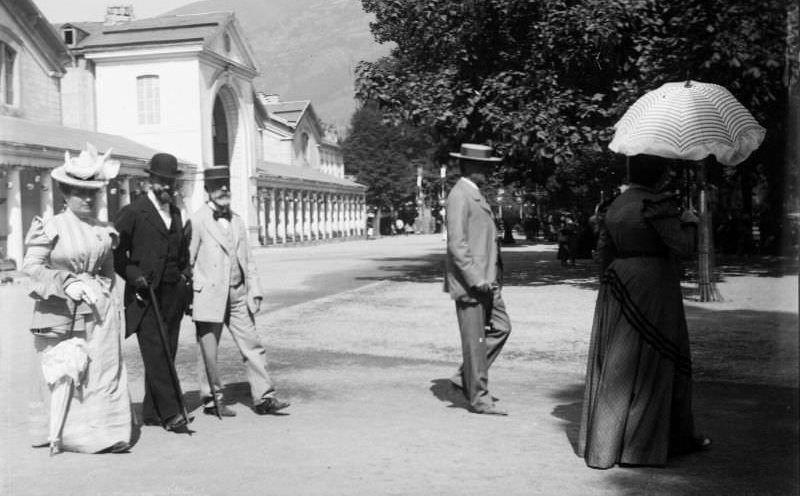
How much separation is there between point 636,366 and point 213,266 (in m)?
3.23

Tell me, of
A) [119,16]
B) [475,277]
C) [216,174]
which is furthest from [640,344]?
[119,16]

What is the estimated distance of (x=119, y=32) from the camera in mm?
48562

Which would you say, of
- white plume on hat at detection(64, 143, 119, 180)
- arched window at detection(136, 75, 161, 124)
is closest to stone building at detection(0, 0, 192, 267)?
arched window at detection(136, 75, 161, 124)

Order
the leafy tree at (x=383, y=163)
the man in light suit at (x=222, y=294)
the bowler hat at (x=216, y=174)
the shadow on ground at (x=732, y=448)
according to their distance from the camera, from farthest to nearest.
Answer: the leafy tree at (x=383, y=163) < the bowler hat at (x=216, y=174) < the man in light suit at (x=222, y=294) < the shadow on ground at (x=732, y=448)

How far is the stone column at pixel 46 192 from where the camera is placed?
30856 millimetres

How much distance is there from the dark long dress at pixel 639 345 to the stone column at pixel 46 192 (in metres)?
28.0

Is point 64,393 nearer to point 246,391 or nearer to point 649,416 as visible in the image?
point 246,391

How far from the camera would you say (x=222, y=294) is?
6957 millimetres

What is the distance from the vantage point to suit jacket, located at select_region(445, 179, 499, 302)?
685 centimetres

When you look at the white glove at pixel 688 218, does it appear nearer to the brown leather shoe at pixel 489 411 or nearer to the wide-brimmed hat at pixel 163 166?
the brown leather shoe at pixel 489 411

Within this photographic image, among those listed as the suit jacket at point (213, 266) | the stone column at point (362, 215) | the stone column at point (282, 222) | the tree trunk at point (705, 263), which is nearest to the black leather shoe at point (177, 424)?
the suit jacket at point (213, 266)

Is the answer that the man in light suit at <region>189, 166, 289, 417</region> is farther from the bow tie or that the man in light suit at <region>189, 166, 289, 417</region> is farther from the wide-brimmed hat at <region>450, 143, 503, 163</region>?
the wide-brimmed hat at <region>450, 143, 503, 163</region>

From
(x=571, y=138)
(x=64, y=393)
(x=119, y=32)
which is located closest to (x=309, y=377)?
(x=64, y=393)

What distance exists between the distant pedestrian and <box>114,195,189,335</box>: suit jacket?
10.2ft
